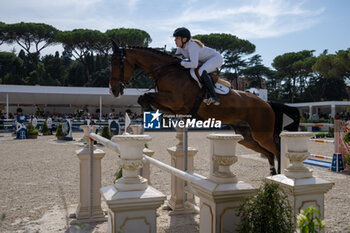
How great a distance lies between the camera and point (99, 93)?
69.2 feet

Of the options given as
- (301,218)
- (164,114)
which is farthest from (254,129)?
(301,218)

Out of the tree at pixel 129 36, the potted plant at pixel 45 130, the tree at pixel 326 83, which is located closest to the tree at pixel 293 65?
the tree at pixel 326 83

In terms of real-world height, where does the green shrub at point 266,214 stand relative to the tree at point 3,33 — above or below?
below

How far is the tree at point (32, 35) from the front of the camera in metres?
33.2

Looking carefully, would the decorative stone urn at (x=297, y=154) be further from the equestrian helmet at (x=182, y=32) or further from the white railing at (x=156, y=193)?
the equestrian helmet at (x=182, y=32)

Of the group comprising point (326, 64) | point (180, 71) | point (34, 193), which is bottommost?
point (34, 193)

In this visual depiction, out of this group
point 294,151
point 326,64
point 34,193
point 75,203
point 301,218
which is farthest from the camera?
point 326,64

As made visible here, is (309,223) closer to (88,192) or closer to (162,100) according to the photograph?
(162,100)

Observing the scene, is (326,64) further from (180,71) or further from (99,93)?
(180,71)

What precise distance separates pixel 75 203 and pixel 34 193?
0.90 meters

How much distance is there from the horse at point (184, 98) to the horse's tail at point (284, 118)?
0.08 feet

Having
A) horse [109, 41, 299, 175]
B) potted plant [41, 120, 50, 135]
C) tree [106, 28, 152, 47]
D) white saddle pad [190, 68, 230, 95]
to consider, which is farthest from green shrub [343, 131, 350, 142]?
tree [106, 28, 152, 47]

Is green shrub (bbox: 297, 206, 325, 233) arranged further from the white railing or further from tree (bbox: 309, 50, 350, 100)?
tree (bbox: 309, 50, 350, 100)

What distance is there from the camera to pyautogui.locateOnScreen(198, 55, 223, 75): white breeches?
8.30 ft
